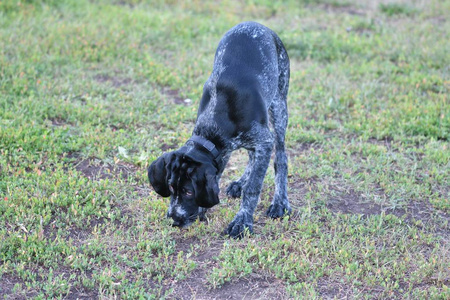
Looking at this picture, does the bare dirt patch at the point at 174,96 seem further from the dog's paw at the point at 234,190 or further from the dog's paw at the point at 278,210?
the dog's paw at the point at 278,210

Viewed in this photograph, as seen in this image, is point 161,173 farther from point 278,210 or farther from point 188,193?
point 278,210

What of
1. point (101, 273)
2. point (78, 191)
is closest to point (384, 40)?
point (78, 191)

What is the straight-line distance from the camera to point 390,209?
6324 mm

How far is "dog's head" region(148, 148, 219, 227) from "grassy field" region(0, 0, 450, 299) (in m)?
0.44

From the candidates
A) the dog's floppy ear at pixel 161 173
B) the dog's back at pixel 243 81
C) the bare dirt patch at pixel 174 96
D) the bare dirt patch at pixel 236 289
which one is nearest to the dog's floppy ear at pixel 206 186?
the dog's floppy ear at pixel 161 173

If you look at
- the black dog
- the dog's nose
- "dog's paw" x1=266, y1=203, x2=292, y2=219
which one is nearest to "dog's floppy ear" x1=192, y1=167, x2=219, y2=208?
the black dog

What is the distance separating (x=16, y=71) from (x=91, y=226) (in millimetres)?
4011

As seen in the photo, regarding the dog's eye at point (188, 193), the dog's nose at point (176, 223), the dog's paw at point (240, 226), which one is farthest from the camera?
the dog's paw at point (240, 226)

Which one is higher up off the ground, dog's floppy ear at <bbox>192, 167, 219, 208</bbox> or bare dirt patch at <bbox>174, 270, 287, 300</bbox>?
dog's floppy ear at <bbox>192, 167, 219, 208</bbox>

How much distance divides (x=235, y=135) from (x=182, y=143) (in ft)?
6.87

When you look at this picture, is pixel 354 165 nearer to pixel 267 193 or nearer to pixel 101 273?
pixel 267 193

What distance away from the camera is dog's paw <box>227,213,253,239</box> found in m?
5.62

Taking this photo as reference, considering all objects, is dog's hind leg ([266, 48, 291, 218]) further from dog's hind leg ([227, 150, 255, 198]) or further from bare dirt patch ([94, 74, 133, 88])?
bare dirt patch ([94, 74, 133, 88])

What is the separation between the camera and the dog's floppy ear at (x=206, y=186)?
4871mm
